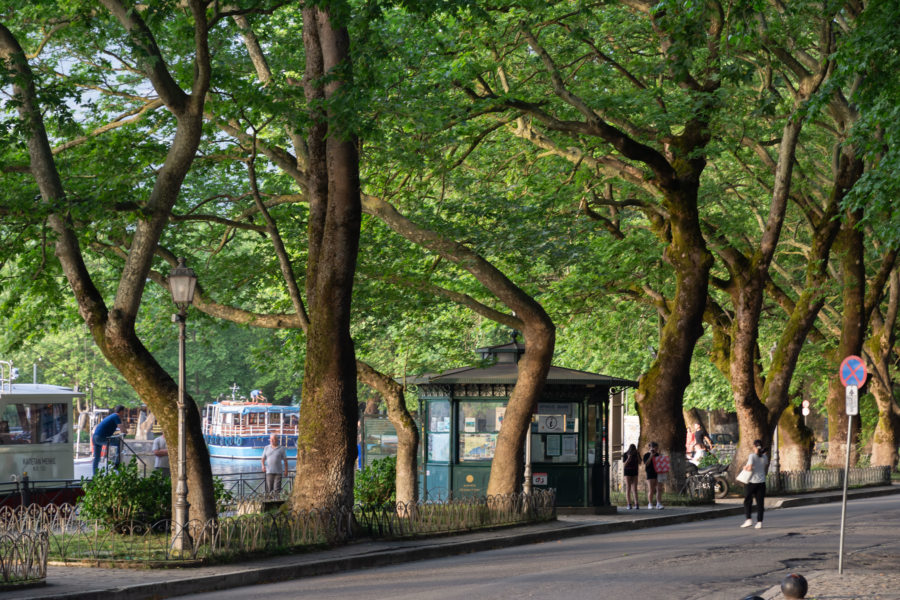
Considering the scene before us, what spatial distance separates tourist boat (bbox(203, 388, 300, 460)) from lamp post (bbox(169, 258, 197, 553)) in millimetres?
40106

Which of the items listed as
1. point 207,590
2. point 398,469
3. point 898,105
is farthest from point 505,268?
point 207,590

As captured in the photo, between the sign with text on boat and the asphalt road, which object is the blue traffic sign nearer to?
the asphalt road

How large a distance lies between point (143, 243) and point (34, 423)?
10.4 meters

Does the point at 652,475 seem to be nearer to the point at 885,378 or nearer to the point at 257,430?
the point at 885,378

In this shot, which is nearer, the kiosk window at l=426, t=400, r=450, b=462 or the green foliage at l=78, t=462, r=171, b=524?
the green foliage at l=78, t=462, r=171, b=524

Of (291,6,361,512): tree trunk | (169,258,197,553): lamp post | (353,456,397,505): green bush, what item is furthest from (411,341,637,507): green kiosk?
(169,258,197,553): lamp post

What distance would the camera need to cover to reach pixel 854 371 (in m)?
17.0

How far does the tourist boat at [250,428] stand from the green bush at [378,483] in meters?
30.7

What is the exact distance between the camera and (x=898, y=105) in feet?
53.6

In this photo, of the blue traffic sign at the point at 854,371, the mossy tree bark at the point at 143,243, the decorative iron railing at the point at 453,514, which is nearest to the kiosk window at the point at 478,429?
the decorative iron railing at the point at 453,514

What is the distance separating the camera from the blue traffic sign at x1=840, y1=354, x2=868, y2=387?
16859 millimetres

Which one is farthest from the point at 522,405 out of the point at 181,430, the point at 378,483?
the point at 181,430

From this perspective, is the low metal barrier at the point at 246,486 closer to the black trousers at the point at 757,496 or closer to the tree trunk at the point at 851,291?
the black trousers at the point at 757,496

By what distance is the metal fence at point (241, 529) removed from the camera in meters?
15.2
